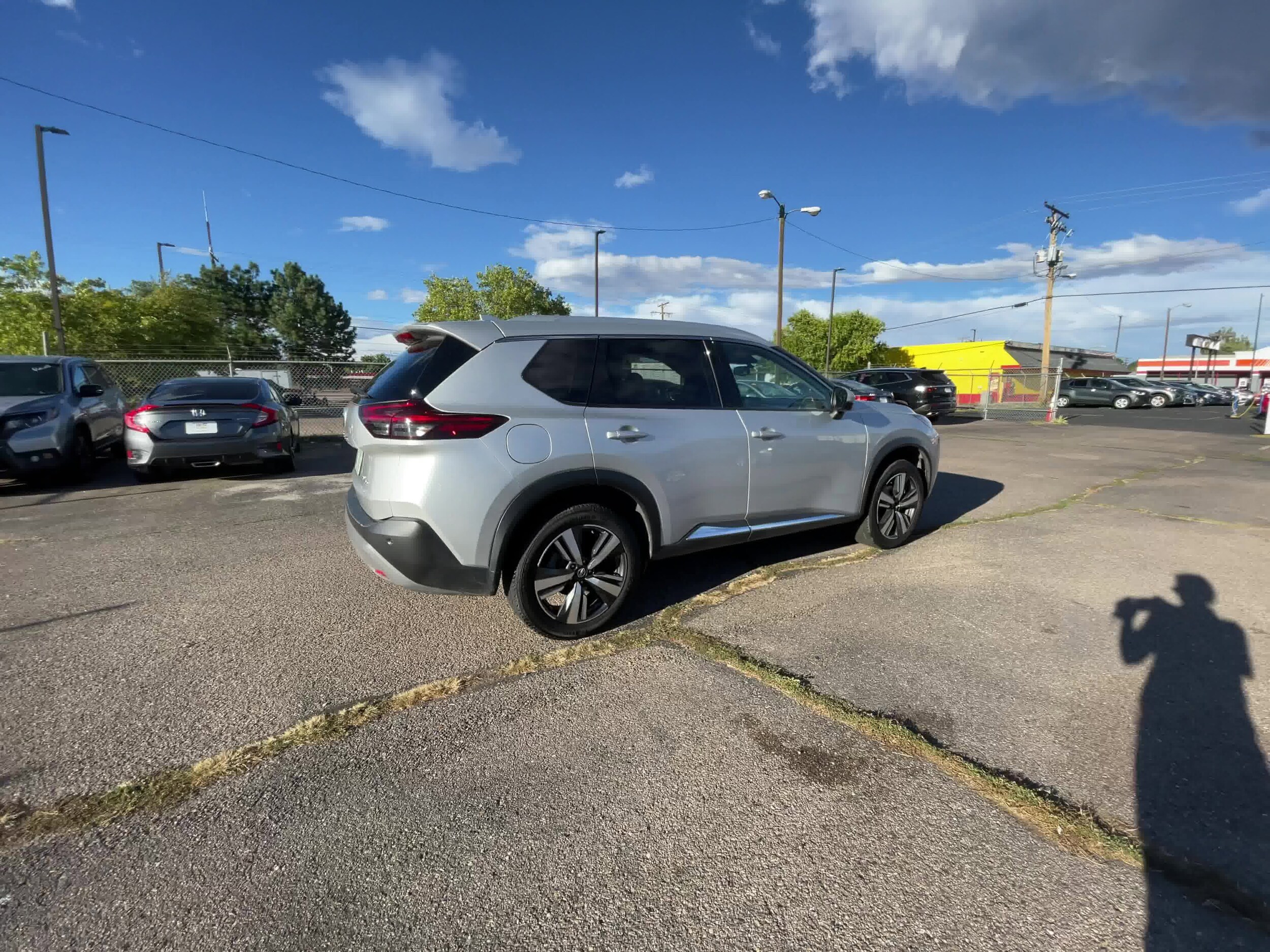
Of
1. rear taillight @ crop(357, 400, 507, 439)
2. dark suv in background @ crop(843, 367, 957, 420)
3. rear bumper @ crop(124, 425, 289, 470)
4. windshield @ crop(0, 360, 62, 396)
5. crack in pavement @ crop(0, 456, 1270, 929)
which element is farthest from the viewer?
dark suv in background @ crop(843, 367, 957, 420)

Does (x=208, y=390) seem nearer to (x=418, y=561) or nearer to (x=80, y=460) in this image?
(x=80, y=460)

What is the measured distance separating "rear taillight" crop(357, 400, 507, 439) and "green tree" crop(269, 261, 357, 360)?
56.8 m

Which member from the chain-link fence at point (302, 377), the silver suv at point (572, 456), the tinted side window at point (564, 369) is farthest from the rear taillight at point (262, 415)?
the chain-link fence at point (302, 377)

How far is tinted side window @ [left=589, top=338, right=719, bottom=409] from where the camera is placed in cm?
356

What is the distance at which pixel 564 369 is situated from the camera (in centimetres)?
343

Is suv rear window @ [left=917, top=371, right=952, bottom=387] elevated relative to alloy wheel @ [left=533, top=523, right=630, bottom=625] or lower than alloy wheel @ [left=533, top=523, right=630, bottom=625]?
elevated

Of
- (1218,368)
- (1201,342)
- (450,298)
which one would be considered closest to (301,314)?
(450,298)

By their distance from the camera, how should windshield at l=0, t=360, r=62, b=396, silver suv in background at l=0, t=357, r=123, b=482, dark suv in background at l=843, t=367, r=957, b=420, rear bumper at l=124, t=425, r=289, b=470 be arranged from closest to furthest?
1. silver suv in background at l=0, t=357, r=123, b=482
2. rear bumper at l=124, t=425, r=289, b=470
3. windshield at l=0, t=360, r=62, b=396
4. dark suv in background at l=843, t=367, r=957, b=420

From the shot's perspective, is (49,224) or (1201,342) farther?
(1201,342)

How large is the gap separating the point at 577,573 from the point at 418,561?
834 mm

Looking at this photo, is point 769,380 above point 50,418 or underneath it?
Result: above

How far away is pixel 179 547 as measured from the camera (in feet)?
17.1

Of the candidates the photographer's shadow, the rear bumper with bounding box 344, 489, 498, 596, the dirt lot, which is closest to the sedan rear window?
the dirt lot

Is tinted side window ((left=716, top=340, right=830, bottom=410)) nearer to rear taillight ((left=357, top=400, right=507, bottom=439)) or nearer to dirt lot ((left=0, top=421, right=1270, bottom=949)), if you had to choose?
dirt lot ((left=0, top=421, right=1270, bottom=949))
